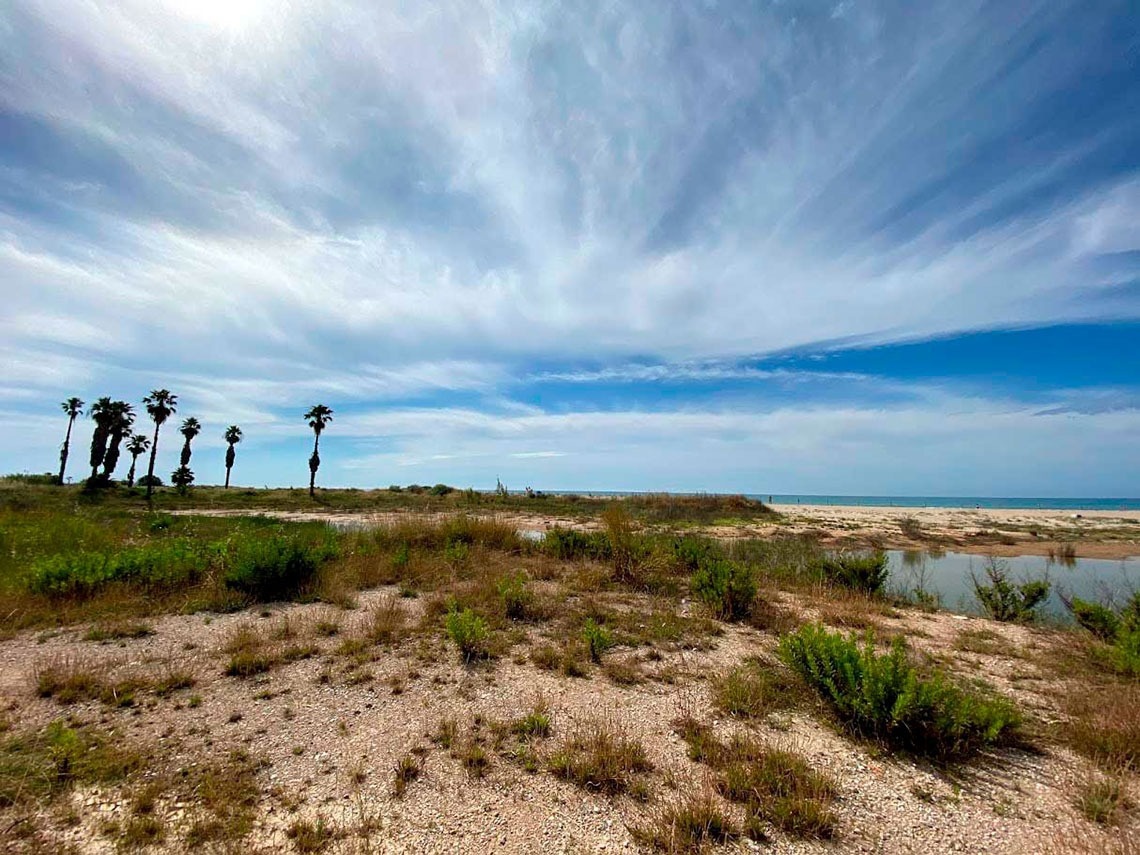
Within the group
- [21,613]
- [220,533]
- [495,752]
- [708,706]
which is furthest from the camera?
[220,533]

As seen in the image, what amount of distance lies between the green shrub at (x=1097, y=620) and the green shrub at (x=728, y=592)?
484 centimetres

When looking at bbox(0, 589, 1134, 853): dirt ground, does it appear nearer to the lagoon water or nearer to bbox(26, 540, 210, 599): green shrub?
bbox(26, 540, 210, 599): green shrub

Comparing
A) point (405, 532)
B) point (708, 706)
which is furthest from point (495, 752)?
point (405, 532)

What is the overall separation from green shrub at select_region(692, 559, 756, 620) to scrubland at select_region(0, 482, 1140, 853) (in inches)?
1.4

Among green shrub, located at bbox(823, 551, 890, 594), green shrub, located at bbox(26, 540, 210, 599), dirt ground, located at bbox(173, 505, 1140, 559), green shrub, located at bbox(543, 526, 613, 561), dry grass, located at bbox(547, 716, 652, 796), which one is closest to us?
dry grass, located at bbox(547, 716, 652, 796)

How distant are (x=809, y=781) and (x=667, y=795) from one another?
3.44 feet

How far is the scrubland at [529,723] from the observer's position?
317cm

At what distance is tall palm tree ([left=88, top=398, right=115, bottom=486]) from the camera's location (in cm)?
4900

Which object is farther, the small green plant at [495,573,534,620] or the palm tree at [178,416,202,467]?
the palm tree at [178,416,202,467]

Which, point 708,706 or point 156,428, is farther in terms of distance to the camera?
point 156,428

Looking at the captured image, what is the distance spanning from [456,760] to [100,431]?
66.9 metres

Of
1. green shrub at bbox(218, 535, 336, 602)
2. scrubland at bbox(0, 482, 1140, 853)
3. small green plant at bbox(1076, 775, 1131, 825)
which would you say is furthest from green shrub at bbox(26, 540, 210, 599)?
small green plant at bbox(1076, 775, 1131, 825)

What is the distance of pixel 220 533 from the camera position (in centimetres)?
1622

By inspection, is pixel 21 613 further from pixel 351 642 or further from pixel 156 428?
pixel 156 428
